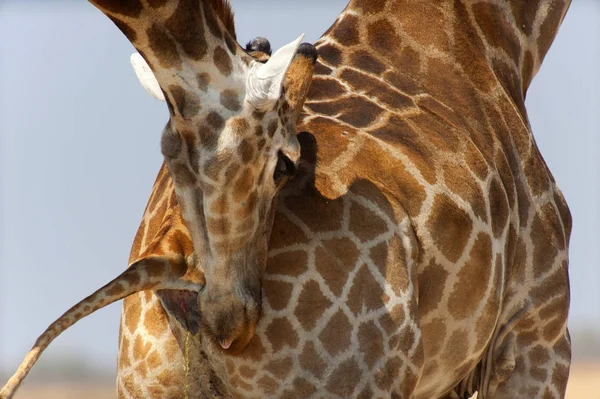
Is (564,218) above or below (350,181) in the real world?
below

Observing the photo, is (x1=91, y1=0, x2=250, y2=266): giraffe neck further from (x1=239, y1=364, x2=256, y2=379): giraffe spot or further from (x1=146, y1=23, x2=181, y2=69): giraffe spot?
(x1=239, y1=364, x2=256, y2=379): giraffe spot

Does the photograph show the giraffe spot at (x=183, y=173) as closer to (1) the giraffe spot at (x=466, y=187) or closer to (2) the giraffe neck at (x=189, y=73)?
(2) the giraffe neck at (x=189, y=73)

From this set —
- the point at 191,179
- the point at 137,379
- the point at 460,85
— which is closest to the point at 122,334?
the point at 137,379

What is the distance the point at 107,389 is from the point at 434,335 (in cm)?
3889

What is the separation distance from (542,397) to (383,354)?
5.73ft

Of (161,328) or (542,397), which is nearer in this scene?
(161,328)

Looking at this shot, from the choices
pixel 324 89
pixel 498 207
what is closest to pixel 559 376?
pixel 498 207

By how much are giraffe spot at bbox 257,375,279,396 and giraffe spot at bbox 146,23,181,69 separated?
127 centimetres

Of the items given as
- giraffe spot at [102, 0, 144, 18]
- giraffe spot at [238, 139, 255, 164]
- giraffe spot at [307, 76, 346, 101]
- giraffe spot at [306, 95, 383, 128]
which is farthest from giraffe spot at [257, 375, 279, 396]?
giraffe spot at [102, 0, 144, 18]

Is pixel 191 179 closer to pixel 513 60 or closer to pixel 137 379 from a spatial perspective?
pixel 137 379

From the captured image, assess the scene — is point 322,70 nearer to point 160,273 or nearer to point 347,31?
point 347,31

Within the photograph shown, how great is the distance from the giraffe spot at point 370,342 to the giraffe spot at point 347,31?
1772 mm

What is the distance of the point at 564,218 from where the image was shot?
6.35m

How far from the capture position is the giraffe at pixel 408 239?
4723 millimetres
